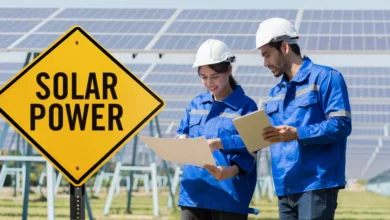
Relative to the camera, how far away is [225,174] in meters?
5.66

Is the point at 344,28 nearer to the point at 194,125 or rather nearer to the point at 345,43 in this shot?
the point at 345,43

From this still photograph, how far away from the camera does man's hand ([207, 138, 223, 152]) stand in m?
5.70

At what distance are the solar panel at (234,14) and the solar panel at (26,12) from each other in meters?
2.53

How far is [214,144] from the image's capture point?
18.7ft

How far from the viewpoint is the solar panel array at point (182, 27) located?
15.2m

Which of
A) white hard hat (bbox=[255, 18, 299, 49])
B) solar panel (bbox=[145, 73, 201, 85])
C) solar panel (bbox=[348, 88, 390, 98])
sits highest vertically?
solar panel (bbox=[145, 73, 201, 85])

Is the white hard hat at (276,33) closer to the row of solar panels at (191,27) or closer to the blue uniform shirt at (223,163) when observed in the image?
the blue uniform shirt at (223,163)

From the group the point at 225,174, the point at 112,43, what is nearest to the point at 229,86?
the point at 225,174

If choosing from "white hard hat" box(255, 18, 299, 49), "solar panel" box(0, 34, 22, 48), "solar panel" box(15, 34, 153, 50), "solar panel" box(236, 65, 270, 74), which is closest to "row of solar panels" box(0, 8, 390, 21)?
"solar panel" box(15, 34, 153, 50)

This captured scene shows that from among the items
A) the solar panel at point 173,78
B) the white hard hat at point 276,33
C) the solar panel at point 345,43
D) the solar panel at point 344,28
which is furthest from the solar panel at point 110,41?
the white hard hat at point 276,33

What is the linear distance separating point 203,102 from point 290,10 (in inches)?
536

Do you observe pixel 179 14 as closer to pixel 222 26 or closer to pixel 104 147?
pixel 222 26

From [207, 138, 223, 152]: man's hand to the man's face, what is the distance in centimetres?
55

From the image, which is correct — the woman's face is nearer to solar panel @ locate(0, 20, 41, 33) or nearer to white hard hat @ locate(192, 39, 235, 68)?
white hard hat @ locate(192, 39, 235, 68)
